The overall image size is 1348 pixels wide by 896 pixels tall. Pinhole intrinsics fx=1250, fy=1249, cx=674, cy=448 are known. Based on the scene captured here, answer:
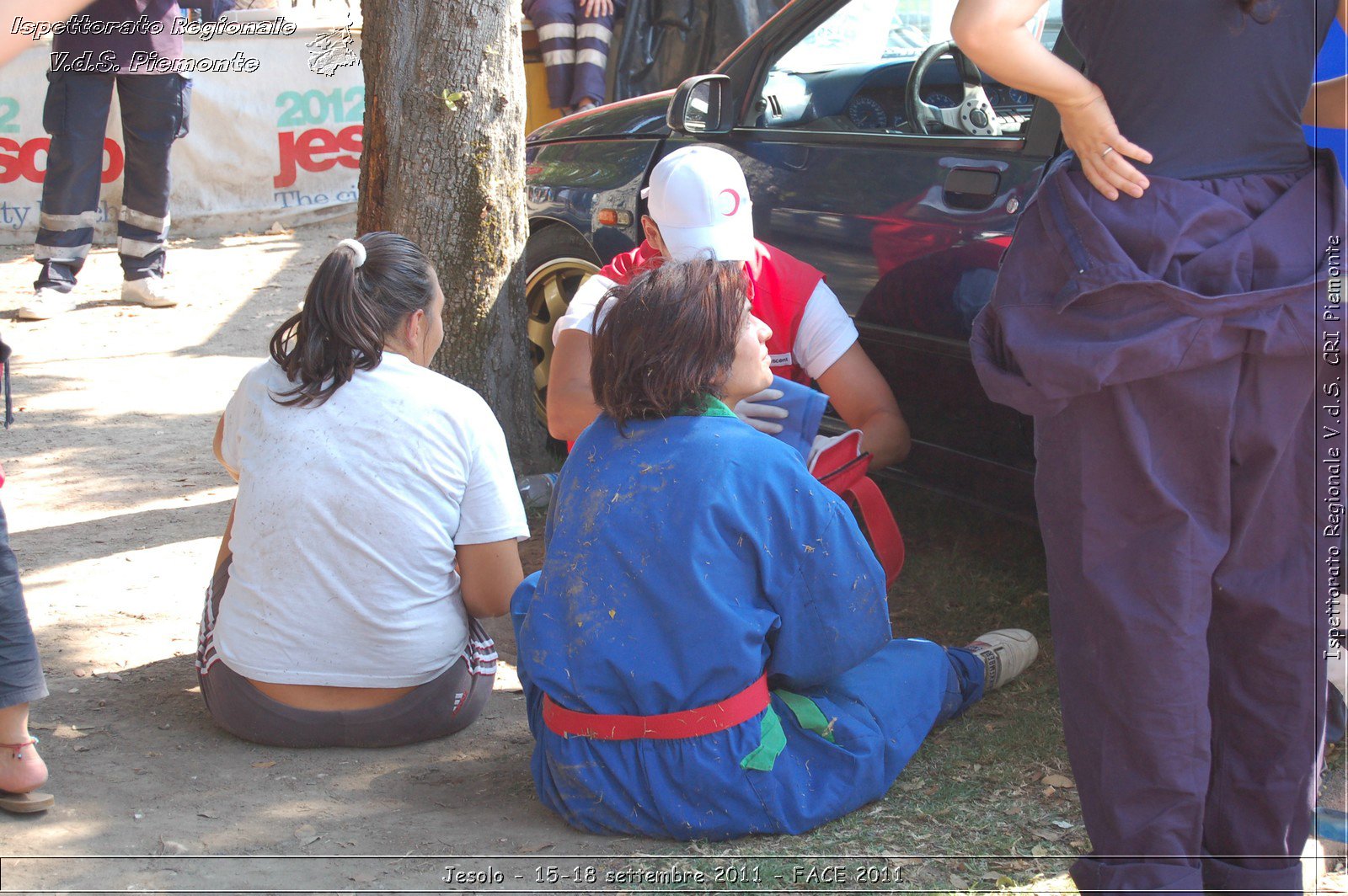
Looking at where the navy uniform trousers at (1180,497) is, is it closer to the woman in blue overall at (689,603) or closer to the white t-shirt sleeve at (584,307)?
the woman in blue overall at (689,603)

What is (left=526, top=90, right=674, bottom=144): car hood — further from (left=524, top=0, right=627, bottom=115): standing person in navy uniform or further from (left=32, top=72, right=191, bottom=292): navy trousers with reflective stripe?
(left=524, top=0, right=627, bottom=115): standing person in navy uniform

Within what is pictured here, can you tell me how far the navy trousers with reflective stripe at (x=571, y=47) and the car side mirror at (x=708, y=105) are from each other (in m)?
4.78

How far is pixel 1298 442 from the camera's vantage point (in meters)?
2.01

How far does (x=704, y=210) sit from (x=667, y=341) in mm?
874

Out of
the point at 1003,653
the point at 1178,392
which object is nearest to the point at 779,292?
the point at 1003,653

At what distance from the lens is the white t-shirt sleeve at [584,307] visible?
11.0ft

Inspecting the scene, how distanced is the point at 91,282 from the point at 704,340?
6.89 m

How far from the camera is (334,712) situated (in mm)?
2830

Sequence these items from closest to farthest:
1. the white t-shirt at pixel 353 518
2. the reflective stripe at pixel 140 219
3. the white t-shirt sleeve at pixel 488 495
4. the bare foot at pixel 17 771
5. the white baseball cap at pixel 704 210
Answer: the bare foot at pixel 17 771 → the white t-shirt at pixel 353 518 → the white t-shirt sleeve at pixel 488 495 → the white baseball cap at pixel 704 210 → the reflective stripe at pixel 140 219

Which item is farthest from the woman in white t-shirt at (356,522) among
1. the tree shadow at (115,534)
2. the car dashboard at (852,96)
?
the car dashboard at (852,96)

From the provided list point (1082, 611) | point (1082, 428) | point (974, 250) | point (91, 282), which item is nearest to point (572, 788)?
point (1082, 611)

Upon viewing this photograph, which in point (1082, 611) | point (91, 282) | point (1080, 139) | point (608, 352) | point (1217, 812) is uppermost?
point (1080, 139)

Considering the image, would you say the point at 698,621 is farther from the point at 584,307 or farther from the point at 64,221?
the point at 64,221

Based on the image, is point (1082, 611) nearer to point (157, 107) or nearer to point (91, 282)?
point (157, 107)
